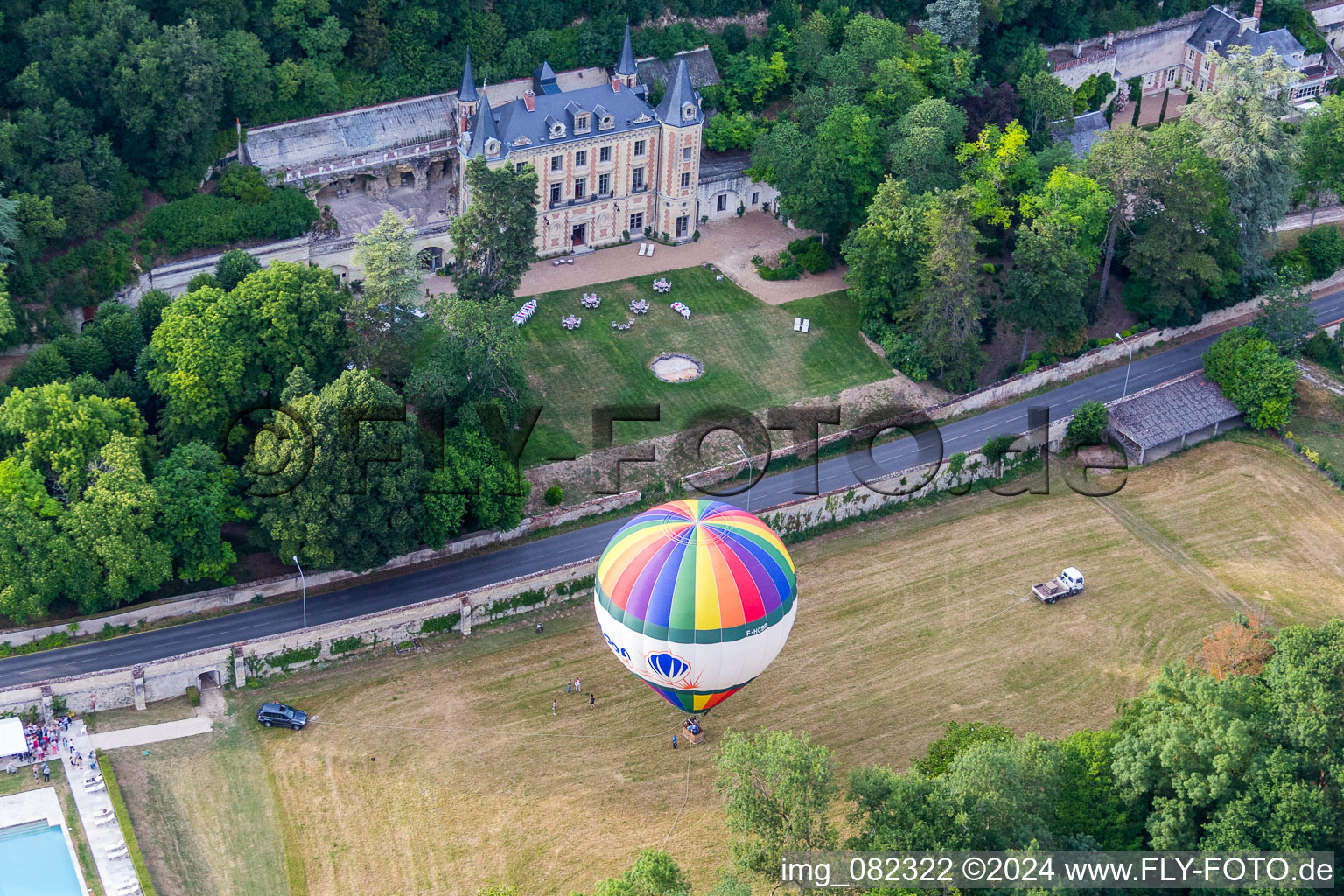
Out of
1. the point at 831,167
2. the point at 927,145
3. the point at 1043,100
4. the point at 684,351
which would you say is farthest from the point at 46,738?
the point at 1043,100

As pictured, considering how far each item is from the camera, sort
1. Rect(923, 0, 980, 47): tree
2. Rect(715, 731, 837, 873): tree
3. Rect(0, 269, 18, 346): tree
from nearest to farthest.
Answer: Rect(715, 731, 837, 873): tree
Rect(0, 269, 18, 346): tree
Rect(923, 0, 980, 47): tree

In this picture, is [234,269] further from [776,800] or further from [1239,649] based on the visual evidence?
[1239,649]

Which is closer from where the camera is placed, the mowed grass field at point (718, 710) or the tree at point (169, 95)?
the mowed grass field at point (718, 710)

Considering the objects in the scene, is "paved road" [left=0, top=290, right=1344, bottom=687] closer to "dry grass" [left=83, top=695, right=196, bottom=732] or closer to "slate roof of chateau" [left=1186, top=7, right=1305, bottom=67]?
"dry grass" [left=83, top=695, right=196, bottom=732]

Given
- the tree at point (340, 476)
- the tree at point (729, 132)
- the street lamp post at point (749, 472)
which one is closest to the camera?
the tree at point (340, 476)

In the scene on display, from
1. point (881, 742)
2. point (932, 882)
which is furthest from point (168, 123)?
point (932, 882)

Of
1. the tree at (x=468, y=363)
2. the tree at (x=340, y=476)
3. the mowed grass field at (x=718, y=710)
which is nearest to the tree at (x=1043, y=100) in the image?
the mowed grass field at (x=718, y=710)

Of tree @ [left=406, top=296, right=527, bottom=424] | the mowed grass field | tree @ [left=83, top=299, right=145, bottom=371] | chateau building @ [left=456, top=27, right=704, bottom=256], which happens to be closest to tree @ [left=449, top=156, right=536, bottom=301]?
tree @ [left=406, top=296, right=527, bottom=424]

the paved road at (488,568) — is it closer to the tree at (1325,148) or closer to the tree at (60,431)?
the tree at (60,431)
